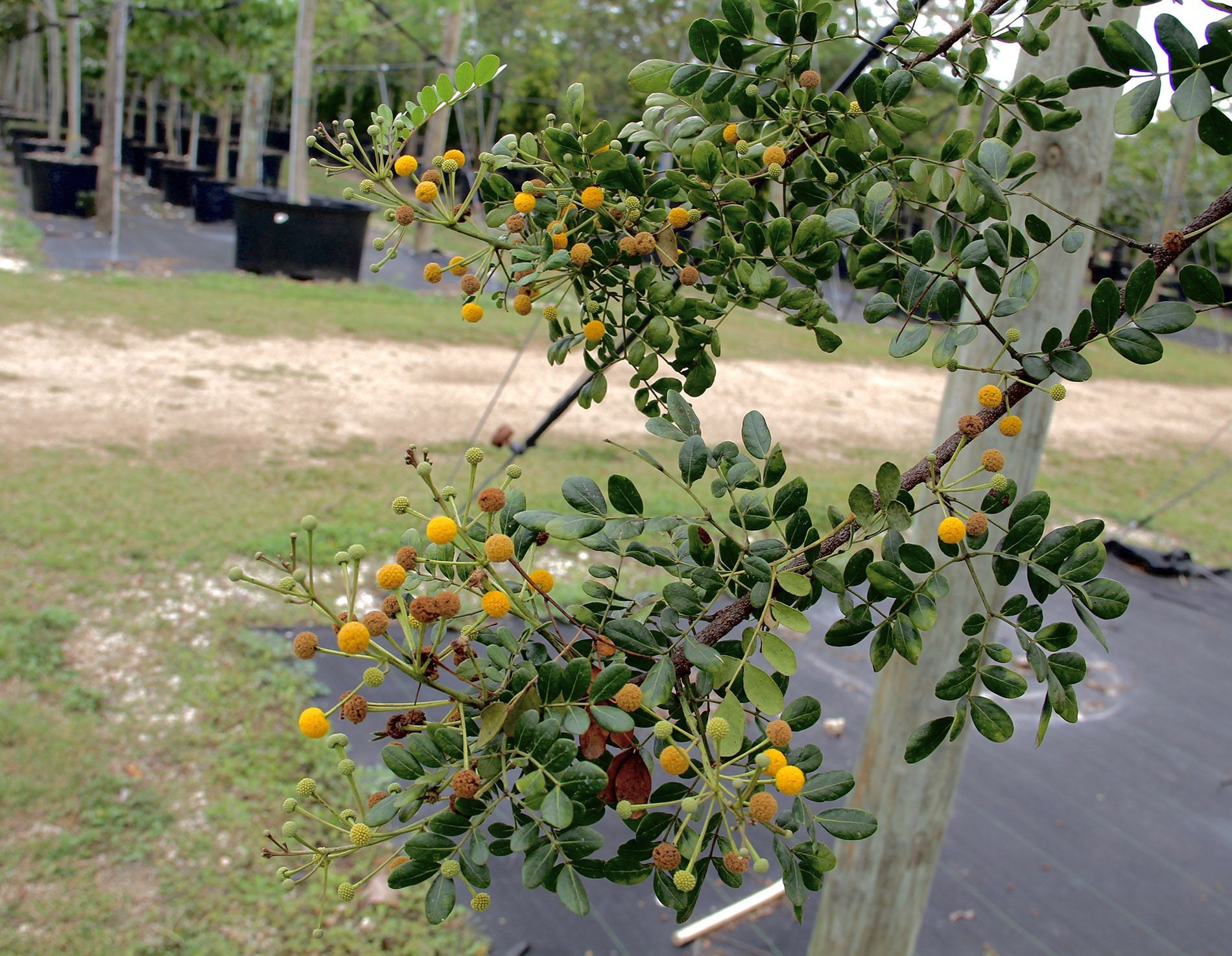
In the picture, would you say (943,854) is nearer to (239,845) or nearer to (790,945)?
(790,945)

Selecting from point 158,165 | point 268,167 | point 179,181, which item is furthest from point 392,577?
point 268,167

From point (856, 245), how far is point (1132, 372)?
1207 centimetres

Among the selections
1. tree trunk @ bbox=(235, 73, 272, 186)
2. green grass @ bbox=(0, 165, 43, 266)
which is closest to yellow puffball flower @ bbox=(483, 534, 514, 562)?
green grass @ bbox=(0, 165, 43, 266)

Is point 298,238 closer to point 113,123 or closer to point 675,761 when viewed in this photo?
point 113,123

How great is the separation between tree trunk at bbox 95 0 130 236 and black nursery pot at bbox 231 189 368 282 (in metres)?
1.04

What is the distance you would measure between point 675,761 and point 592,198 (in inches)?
15.3

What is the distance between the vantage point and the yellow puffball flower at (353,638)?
489 mm

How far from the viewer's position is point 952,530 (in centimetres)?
56

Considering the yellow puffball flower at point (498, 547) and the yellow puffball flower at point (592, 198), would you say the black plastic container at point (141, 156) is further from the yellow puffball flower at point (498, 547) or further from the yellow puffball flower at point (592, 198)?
the yellow puffball flower at point (498, 547)

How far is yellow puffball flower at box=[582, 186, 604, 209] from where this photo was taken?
0.69 meters

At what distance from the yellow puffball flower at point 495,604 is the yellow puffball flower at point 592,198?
301mm

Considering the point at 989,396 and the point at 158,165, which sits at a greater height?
the point at 989,396

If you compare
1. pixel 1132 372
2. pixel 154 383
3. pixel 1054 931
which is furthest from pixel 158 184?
pixel 1054 931

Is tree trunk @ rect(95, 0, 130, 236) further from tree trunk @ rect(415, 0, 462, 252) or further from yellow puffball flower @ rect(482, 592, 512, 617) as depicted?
yellow puffball flower @ rect(482, 592, 512, 617)
